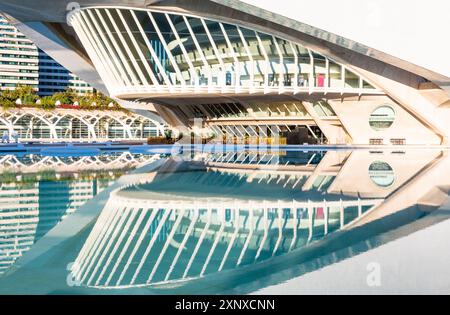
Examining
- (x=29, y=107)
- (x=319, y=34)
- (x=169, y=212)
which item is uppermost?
(x=319, y=34)

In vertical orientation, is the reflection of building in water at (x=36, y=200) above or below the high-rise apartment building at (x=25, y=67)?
below

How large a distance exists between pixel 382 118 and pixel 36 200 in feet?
87.2

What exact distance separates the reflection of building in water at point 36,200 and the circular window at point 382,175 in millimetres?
6373

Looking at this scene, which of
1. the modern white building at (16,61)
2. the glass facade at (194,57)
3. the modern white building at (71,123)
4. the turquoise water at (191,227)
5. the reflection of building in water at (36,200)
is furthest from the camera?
the modern white building at (16,61)

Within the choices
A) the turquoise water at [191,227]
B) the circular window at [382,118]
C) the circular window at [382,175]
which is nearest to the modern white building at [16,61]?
the circular window at [382,118]

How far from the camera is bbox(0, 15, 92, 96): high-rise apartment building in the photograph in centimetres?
10019

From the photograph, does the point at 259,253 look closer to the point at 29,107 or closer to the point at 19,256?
the point at 19,256

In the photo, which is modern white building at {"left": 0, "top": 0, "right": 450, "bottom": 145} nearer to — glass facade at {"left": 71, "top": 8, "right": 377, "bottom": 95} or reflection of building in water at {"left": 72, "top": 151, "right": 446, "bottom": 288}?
glass facade at {"left": 71, "top": 8, "right": 377, "bottom": 95}

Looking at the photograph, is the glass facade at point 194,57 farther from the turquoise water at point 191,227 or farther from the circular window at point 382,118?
the turquoise water at point 191,227

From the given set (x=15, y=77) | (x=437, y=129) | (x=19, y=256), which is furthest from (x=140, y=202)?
(x=15, y=77)

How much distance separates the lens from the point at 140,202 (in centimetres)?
927

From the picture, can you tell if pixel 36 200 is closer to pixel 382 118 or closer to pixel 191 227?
pixel 191 227

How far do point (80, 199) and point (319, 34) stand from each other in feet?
64.1

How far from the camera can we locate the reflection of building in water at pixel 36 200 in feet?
19.8
